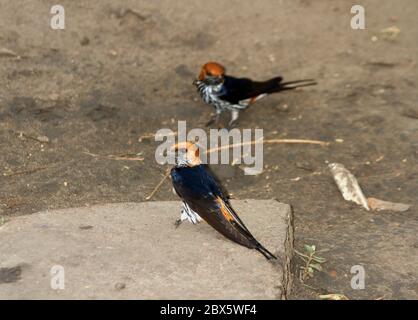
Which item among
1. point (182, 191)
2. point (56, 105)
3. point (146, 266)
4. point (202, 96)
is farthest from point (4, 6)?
point (146, 266)

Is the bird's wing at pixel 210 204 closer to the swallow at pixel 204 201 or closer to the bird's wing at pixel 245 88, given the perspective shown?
the swallow at pixel 204 201

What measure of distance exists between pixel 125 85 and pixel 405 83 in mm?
2952

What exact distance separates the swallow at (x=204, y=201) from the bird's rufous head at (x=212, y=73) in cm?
263

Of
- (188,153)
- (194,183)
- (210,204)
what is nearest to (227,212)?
(210,204)

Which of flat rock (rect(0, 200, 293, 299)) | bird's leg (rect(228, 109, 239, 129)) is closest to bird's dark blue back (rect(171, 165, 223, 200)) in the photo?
flat rock (rect(0, 200, 293, 299))

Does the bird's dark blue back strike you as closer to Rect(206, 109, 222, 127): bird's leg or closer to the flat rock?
the flat rock

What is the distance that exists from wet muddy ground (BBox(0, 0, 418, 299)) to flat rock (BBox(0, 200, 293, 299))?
37cm

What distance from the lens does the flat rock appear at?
4.52 metres

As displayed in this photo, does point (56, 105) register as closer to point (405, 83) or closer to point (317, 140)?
point (317, 140)

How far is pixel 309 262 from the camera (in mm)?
5215

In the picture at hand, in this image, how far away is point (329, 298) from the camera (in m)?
4.92

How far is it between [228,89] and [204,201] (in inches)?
122

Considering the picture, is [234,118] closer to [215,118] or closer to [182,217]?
[215,118]

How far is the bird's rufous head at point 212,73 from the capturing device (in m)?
8.00
